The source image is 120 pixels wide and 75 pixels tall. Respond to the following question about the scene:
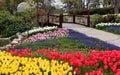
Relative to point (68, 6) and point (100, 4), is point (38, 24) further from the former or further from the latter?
point (100, 4)

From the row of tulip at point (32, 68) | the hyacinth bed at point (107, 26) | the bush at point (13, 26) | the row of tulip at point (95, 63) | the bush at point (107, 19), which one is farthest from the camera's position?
the bush at point (107, 19)

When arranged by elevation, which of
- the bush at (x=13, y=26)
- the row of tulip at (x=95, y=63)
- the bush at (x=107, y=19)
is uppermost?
Answer: the row of tulip at (x=95, y=63)

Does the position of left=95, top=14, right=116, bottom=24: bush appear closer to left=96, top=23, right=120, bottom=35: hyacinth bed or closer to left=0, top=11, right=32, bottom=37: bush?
A: left=96, top=23, right=120, bottom=35: hyacinth bed

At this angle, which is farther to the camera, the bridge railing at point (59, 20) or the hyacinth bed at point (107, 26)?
the bridge railing at point (59, 20)

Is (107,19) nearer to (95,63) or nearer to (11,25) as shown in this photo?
(11,25)

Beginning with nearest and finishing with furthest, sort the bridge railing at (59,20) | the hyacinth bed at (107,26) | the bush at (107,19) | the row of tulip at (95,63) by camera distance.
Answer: the row of tulip at (95,63) → the hyacinth bed at (107,26) → the bridge railing at (59,20) → the bush at (107,19)

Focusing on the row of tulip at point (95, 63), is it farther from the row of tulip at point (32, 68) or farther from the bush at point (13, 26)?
the bush at point (13, 26)

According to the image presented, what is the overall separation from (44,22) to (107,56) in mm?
19721

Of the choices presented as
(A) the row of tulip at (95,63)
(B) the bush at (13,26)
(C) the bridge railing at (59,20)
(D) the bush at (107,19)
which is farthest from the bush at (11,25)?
(A) the row of tulip at (95,63)

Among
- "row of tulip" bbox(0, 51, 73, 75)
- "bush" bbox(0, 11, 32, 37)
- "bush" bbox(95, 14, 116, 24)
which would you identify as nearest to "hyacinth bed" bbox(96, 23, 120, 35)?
"bush" bbox(95, 14, 116, 24)

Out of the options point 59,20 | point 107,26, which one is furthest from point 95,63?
point 59,20

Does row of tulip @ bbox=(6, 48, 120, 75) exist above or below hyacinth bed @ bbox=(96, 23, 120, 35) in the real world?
above

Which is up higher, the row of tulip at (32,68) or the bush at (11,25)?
the row of tulip at (32,68)

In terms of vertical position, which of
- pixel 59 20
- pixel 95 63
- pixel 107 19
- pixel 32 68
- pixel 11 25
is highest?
pixel 32 68
